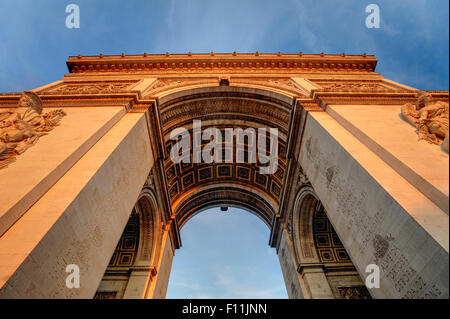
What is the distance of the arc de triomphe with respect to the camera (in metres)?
3.86

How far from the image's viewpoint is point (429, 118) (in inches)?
222

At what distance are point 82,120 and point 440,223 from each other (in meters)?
8.93

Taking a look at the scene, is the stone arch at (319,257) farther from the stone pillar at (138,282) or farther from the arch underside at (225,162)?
the stone pillar at (138,282)

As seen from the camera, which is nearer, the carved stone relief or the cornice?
the carved stone relief

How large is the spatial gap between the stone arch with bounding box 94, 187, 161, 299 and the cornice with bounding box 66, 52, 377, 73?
23.4 ft

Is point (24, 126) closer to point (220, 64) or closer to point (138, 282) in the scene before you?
point (138, 282)

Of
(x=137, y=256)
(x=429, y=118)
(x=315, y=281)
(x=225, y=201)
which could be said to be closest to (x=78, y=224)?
(x=137, y=256)

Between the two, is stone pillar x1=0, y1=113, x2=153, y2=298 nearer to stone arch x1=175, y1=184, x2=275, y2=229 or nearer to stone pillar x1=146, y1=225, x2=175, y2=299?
stone pillar x1=146, y1=225, x2=175, y2=299

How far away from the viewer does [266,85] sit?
409 inches

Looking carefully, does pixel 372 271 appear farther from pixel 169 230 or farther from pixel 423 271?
pixel 169 230

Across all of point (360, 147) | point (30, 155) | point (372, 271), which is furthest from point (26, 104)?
point (372, 271)

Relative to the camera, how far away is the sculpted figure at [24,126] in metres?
5.07

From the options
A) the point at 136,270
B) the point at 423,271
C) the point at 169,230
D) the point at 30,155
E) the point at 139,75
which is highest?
the point at 139,75

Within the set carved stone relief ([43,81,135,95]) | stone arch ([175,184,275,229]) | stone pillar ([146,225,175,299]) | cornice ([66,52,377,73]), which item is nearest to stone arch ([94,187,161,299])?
stone pillar ([146,225,175,299])
